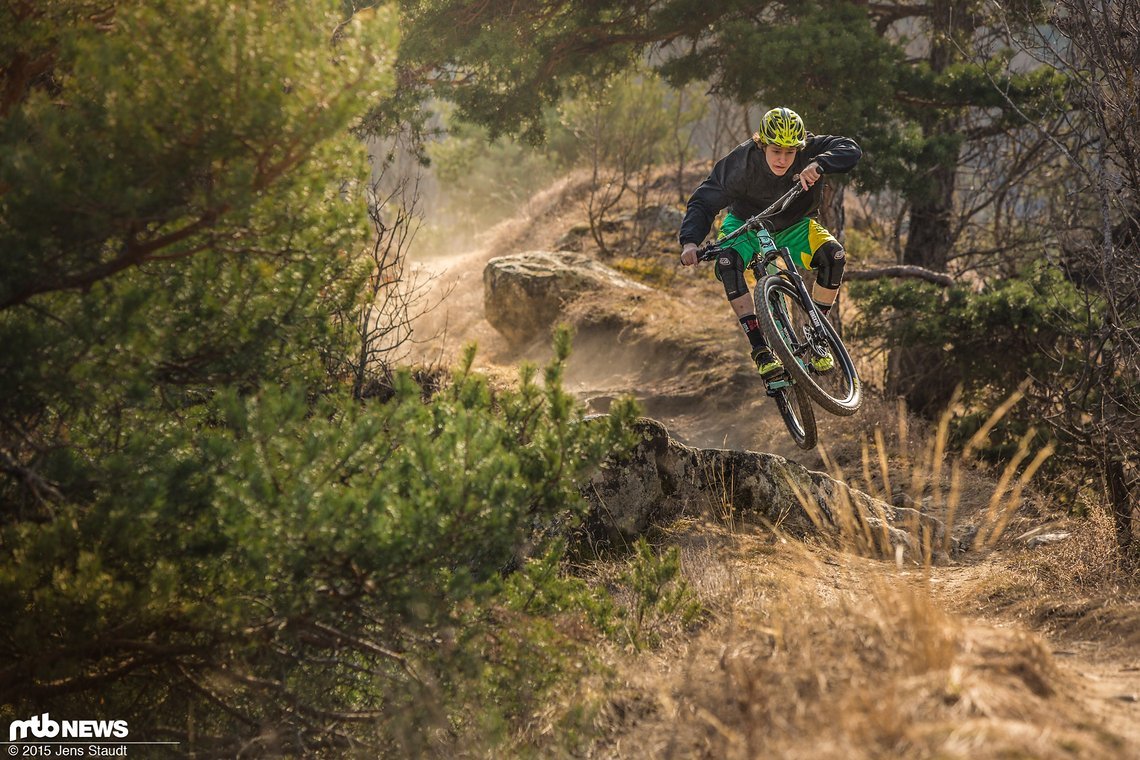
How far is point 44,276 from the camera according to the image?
3.74 meters

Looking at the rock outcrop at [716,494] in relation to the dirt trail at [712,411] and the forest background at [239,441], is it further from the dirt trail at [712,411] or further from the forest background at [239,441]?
the forest background at [239,441]

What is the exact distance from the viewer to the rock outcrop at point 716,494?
6.53 meters

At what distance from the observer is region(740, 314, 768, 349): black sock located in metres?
6.41

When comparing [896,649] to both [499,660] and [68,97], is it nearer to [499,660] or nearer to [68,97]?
[499,660]

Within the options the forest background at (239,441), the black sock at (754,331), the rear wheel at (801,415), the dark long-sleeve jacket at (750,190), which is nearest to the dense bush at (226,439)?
the forest background at (239,441)

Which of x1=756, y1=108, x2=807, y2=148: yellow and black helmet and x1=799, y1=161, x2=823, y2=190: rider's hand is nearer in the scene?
x1=799, y1=161, x2=823, y2=190: rider's hand

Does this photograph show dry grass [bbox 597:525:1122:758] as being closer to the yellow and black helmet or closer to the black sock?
the black sock

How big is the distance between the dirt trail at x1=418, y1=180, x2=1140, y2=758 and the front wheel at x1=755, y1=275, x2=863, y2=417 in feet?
3.41

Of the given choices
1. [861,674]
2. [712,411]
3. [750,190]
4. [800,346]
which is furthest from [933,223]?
[861,674]

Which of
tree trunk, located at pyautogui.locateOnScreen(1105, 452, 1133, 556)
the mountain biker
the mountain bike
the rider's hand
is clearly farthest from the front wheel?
tree trunk, located at pyautogui.locateOnScreen(1105, 452, 1133, 556)

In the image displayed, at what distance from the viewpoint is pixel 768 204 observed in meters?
6.82

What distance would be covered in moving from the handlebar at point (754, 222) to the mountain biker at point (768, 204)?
0.05 meters

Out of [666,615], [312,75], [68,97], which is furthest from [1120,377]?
[68,97]

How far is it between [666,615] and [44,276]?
133 inches
